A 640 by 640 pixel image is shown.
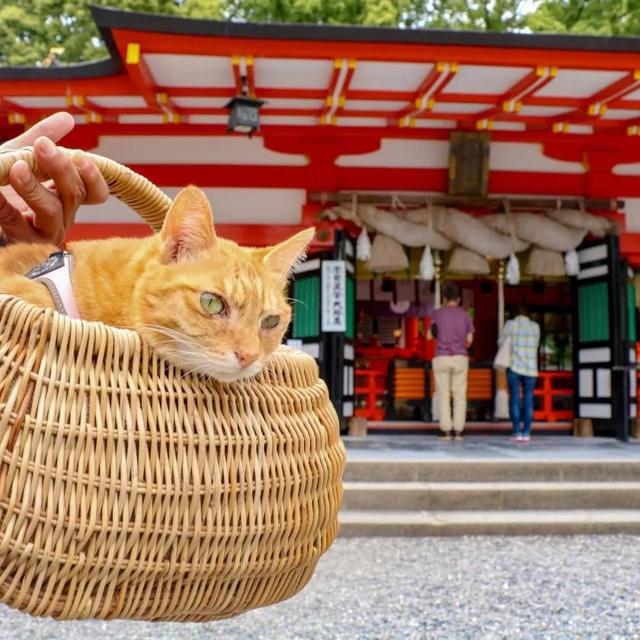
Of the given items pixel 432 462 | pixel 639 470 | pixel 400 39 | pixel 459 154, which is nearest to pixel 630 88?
pixel 459 154

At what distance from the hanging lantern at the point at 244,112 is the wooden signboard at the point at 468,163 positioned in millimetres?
2669

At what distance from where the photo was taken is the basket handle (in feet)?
4.00

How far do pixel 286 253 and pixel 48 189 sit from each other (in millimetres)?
517

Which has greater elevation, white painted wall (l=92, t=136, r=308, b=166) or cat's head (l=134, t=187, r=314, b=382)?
white painted wall (l=92, t=136, r=308, b=166)

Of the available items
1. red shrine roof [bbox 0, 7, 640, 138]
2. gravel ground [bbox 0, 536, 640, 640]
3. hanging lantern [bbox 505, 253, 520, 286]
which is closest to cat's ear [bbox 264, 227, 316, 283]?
gravel ground [bbox 0, 536, 640, 640]

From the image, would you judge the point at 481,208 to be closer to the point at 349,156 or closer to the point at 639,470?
the point at 349,156

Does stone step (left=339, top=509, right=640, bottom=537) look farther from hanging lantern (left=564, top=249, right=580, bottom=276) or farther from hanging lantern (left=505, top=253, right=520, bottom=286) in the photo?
hanging lantern (left=564, top=249, right=580, bottom=276)

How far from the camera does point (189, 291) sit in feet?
3.79

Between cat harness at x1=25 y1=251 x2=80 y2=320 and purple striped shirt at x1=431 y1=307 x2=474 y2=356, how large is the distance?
7.76m

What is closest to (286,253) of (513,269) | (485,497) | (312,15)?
(485,497)

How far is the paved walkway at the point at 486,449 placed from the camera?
7.42m

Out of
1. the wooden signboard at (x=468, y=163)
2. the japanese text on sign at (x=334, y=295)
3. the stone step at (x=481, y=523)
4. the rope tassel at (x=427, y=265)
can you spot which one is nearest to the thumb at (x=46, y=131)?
the stone step at (x=481, y=523)

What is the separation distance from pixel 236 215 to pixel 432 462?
13.0 feet

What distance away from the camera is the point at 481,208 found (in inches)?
367
